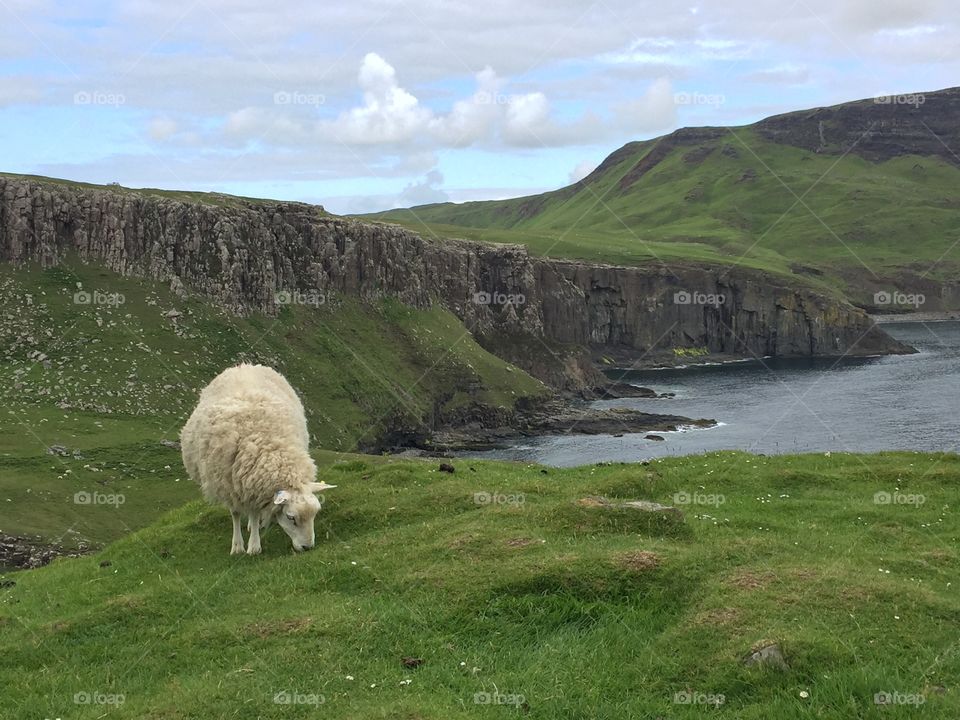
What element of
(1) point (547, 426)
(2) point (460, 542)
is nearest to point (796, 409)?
(1) point (547, 426)

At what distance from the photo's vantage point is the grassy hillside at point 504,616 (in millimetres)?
12445

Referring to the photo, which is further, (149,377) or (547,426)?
(547,426)

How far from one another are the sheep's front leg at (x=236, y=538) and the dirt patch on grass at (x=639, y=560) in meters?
9.65

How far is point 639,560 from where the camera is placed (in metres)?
16.3

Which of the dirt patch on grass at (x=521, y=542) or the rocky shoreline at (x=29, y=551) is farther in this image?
the rocky shoreline at (x=29, y=551)

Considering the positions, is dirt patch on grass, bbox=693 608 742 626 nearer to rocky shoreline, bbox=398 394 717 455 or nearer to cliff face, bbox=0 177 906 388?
rocky shoreline, bbox=398 394 717 455

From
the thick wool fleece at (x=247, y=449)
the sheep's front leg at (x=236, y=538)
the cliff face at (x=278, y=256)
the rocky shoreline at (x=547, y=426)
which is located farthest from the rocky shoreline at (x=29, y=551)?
the rocky shoreline at (x=547, y=426)

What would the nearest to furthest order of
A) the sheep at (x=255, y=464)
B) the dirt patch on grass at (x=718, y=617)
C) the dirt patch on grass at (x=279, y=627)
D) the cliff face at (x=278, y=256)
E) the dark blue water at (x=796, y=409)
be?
the dirt patch on grass at (x=718, y=617), the dirt patch on grass at (x=279, y=627), the sheep at (x=255, y=464), the dark blue water at (x=796, y=409), the cliff face at (x=278, y=256)

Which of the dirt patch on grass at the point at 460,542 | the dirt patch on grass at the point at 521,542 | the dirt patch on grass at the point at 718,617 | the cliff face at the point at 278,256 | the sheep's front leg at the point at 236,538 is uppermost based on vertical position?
the cliff face at the point at 278,256

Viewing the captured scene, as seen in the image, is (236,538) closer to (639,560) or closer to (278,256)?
(639,560)

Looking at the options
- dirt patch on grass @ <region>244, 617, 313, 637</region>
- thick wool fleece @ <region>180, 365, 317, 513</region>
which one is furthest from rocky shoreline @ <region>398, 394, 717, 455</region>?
dirt patch on grass @ <region>244, 617, 313, 637</region>

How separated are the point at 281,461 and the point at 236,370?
20.4 feet

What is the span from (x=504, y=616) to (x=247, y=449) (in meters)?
8.57

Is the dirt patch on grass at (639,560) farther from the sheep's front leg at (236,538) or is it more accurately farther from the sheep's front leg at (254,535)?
the sheep's front leg at (236,538)
